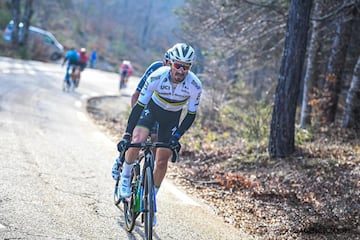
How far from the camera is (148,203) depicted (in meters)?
5.10

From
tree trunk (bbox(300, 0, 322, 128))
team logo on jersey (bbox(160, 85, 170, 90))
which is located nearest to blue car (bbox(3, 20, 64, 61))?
tree trunk (bbox(300, 0, 322, 128))

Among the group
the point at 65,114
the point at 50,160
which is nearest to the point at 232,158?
the point at 50,160

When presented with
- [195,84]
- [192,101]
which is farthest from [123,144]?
[195,84]

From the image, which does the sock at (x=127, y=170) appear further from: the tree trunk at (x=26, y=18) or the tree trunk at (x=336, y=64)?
the tree trunk at (x=26, y=18)

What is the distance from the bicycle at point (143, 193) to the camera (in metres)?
5.07

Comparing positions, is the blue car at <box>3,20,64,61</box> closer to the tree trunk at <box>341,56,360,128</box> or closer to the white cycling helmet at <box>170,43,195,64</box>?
the tree trunk at <box>341,56,360,128</box>

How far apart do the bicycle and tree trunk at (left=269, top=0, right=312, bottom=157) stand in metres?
4.25

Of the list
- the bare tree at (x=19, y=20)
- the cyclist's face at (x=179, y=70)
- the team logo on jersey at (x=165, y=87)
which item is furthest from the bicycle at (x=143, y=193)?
the bare tree at (x=19, y=20)

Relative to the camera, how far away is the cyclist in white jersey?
551 centimetres

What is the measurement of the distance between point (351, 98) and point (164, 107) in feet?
24.2

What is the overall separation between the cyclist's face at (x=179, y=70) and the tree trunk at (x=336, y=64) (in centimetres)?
803

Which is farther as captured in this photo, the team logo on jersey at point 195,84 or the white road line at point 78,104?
the white road line at point 78,104

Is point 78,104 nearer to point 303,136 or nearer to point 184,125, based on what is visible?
point 303,136

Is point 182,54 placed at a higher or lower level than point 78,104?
higher
